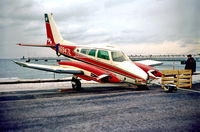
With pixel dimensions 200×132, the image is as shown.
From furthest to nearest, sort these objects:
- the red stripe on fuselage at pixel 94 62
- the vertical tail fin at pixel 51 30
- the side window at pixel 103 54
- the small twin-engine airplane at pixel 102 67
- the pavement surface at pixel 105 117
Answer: the vertical tail fin at pixel 51 30 → the side window at pixel 103 54 → the red stripe on fuselage at pixel 94 62 → the small twin-engine airplane at pixel 102 67 → the pavement surface at pixel 105 117

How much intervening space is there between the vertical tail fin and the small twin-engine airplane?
3890mm

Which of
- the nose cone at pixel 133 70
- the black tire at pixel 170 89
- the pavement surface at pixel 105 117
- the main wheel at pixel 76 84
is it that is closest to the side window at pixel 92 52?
the main wheel at pixel 76 84

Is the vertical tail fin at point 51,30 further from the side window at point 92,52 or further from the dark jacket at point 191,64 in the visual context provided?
the dark jacket at point 191,64

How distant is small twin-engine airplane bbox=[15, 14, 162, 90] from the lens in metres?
11.2

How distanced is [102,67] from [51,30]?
372 inches

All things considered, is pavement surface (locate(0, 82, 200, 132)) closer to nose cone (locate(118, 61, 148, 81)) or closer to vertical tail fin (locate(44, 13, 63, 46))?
nose cone (locate(118, 61, 148, 81))

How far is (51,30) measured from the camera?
63.7 feet

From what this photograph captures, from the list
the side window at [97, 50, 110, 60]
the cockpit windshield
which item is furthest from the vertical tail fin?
the cockpit windshield

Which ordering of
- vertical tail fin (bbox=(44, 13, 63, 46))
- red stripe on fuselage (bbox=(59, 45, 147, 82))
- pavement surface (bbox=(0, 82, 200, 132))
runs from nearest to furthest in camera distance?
pavement surface (bbox=(0, 82, 200, 132))
red stripe on fuselage (bbox=(59, 45, 147, 82))
vertical tail fin (bbox=(44, 13, 63, 46))

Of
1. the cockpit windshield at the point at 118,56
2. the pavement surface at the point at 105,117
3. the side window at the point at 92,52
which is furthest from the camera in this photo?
the side window at the point at 92,52

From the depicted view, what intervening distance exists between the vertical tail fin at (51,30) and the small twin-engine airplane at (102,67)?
12.8 ft

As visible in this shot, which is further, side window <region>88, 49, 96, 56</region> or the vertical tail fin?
the vertical tail fin

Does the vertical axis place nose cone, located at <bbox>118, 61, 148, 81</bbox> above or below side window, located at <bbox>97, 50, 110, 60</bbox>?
below

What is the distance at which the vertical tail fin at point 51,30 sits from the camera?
18875 mm
